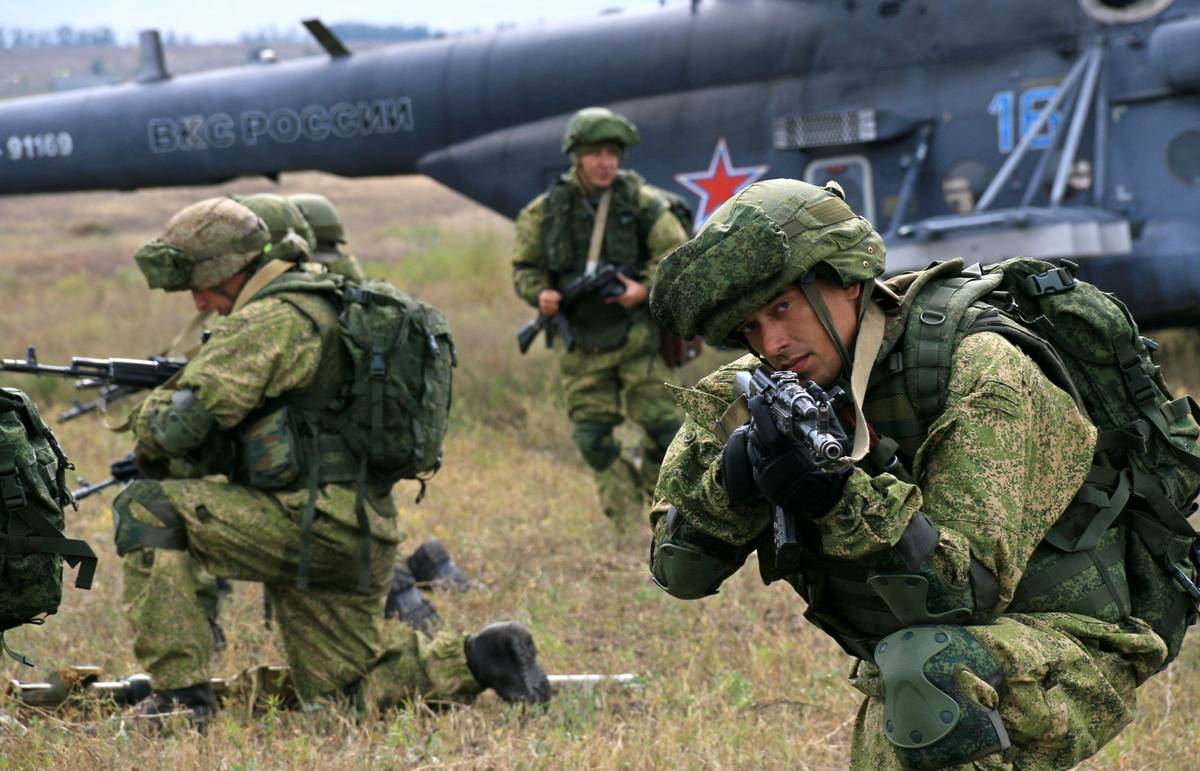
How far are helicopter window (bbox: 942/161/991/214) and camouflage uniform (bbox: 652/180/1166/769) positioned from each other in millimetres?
6667

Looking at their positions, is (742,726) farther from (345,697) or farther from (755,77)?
(755,77)

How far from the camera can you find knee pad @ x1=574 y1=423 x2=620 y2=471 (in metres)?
7.47

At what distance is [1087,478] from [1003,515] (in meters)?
0.40

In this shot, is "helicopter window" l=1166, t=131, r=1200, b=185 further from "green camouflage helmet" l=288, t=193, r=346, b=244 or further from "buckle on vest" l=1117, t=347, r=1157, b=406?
"buckle on vest" l=1117, t=347, r=1157, b=406

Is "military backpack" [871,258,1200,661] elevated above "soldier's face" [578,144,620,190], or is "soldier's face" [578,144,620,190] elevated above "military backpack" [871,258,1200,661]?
"military backpack" [871,258,1200,661]

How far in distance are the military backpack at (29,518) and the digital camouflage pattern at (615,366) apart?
3.84m

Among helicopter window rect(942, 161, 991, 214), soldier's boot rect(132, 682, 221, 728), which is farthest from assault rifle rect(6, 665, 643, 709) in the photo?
helicopter window rect(942, 161, 991, 214)

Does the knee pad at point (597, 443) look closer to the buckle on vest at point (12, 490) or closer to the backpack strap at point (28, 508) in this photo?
the backpack strap at point (28, 508)

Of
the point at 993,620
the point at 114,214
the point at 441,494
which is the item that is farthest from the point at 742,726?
the point at 114,214

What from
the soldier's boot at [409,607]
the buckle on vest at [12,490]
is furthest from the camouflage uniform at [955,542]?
the soldier's boot at [409,607]

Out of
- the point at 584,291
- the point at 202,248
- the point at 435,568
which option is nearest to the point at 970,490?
the point at 202,248

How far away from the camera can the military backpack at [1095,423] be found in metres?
2.80

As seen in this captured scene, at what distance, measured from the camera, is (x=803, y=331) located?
279 cm

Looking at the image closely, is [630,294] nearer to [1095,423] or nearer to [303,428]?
[303,428]
